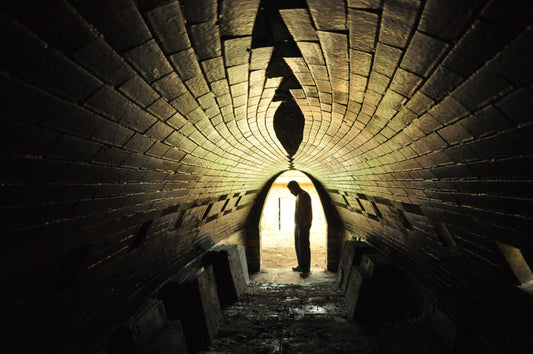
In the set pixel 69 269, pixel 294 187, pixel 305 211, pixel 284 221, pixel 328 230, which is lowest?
pixel 284 221

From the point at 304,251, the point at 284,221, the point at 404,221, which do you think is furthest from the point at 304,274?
the point at 284,221

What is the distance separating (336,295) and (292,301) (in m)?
1.18

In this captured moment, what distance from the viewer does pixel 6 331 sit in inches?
74.1

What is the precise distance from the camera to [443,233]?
3451 mm

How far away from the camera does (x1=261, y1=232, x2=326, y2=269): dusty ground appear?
454 inches

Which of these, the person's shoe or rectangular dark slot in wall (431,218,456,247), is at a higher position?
rectangular dark slot in wall (431,218,456,247)

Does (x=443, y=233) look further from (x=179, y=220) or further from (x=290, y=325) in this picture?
(x=179, y=220)

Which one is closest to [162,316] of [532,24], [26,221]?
[26,221]

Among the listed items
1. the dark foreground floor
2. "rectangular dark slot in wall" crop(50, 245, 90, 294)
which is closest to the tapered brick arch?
the dark foreground floor

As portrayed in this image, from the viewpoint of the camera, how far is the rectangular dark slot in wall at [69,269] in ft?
7.77

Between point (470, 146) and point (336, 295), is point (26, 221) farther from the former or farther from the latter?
point (336, 295)

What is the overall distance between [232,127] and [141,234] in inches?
78.6

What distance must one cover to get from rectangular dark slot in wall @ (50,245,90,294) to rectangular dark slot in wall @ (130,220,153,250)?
966 millimetres

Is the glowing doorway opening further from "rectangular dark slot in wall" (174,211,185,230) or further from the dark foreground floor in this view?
"rectangular dark slot in wall" (174,211,185,230)
